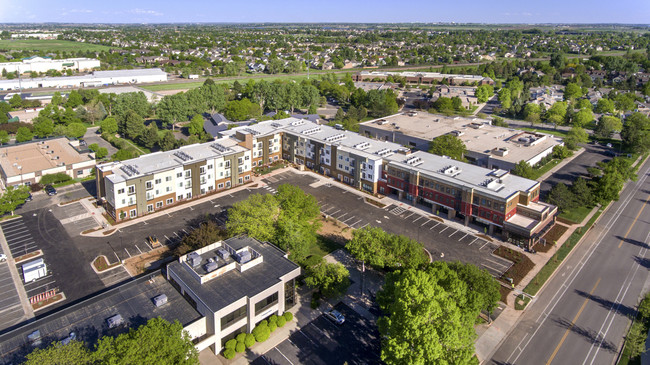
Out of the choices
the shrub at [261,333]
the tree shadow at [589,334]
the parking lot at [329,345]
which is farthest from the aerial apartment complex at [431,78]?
the shrub at [261,333]

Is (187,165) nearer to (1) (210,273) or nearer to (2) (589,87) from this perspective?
(1) (210,273)

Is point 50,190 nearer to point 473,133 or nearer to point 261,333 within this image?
point 261,333

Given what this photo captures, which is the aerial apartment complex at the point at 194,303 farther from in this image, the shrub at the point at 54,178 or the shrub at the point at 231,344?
the shrub at the point at 54,178

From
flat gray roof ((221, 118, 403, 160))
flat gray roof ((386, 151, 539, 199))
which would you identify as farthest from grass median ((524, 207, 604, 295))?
flat gray roof ((221, 118, 403, 160))

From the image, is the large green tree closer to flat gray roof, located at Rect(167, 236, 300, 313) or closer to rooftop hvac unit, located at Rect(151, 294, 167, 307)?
flat gray roof, located at Rect(167, 236, 300, 313)

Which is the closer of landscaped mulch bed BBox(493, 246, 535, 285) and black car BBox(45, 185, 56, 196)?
landscaped mulch bed BBox(493, 246, 535, 285)

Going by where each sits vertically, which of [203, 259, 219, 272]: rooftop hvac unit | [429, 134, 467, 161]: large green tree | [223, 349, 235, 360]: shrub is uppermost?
[429, 134, 467, 161]: large green tree
